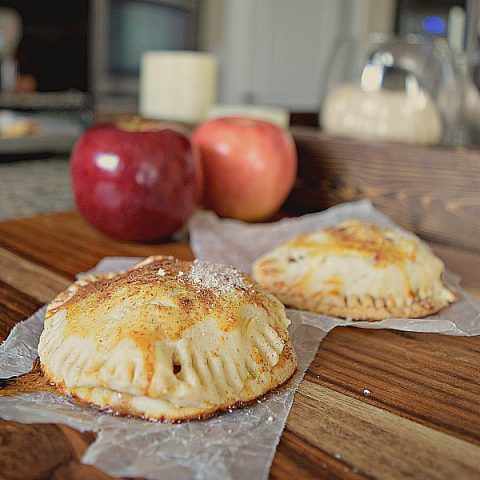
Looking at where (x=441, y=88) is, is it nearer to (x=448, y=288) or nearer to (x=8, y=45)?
(x=448, y=288)

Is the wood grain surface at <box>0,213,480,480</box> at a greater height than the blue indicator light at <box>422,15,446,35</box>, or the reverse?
the blue indicator light at <box>422,15,446,35</box>

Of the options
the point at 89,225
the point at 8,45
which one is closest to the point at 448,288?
the point at 89,225

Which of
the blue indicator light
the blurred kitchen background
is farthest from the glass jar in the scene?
the blue indicator light

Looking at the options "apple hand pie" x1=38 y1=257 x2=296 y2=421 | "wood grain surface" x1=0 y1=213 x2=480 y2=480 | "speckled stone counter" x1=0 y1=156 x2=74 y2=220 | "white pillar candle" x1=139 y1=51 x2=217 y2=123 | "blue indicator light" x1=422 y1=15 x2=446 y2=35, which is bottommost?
"wood grain surface" x1=0 y1=213 x2=480 y2=480

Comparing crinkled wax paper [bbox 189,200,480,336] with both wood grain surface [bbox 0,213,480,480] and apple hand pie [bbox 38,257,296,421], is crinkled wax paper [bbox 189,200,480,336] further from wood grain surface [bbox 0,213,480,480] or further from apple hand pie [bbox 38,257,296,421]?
apple hand pie [bbox 38,257,296,421]

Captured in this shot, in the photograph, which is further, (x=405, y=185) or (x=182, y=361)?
(x=405, y=185)
